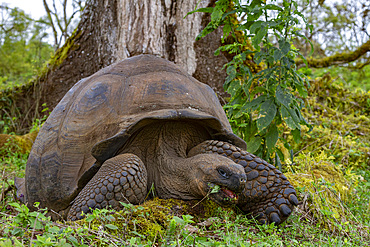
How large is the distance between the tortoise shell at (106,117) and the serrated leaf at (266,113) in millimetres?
384

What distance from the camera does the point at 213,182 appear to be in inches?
84.2

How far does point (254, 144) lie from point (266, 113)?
0.42m

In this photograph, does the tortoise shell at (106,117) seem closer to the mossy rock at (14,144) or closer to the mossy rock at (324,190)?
the mossy rock at (324,190)

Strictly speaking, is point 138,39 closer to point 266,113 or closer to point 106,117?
point 266,113

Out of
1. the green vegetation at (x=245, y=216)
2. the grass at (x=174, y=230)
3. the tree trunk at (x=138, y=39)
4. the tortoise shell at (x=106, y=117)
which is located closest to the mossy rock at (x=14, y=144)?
the green vegetation at (x=245, y=216)

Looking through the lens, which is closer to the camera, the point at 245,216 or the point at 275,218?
the point at 275,218

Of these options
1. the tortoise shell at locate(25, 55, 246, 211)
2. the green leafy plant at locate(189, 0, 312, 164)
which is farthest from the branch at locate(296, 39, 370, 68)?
the tortoise shell at locate(25, 55, 246, 211)

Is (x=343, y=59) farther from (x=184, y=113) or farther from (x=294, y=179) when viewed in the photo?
(x=184, y=113)

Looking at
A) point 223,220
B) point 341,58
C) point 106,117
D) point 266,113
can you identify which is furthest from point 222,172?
point 341,58

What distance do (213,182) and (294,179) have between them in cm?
140

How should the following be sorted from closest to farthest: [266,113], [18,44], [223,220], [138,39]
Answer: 1. [223,220]
2. [266,113]
3. [138,39]
4. [18,44]

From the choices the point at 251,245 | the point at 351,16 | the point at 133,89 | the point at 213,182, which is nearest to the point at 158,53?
the point at 133,89

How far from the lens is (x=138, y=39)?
4.85 m

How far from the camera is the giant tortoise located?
2.19 meters
